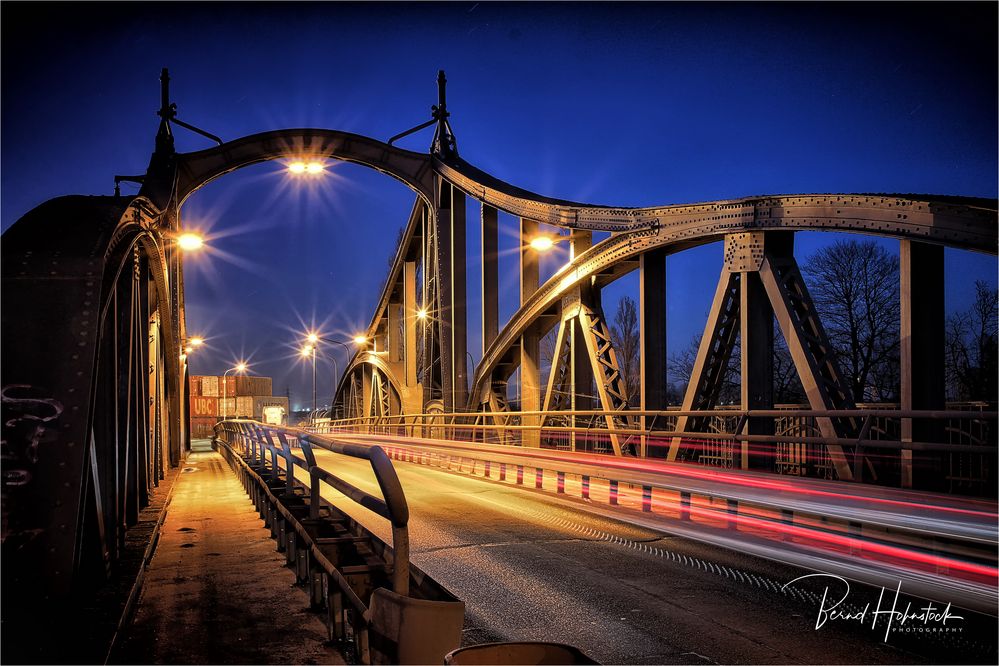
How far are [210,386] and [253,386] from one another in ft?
29.8

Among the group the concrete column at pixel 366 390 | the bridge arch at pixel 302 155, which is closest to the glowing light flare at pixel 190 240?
the bridge arch at pixel 302 155

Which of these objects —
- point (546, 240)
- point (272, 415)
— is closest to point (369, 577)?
point (546, 240)

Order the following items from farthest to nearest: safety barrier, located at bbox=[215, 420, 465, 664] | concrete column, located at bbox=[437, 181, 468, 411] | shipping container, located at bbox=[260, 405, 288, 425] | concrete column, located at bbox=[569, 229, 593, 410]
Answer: shipping container, located at bbox=[260, 405, 288, 425] < concrete column, located at bbox=[437, 181, 468, 411] < concrete column, located at bbox=[569, 229, 593, 410] < safety barrier, located at bbox=[215, 420, 465, 664]

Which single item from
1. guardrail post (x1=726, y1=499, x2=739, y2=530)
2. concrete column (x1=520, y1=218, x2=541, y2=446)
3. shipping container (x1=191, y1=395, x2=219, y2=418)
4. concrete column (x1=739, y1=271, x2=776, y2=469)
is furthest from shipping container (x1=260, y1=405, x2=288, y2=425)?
guardrail post (x1=726, y1=499, x2=739, y2=530)

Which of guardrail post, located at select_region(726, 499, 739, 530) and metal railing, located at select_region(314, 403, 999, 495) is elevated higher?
metal railing, located at select_region(314, 403, 999, 495)

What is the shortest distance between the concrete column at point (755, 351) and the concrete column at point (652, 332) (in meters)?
2.66

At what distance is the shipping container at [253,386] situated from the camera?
278ft

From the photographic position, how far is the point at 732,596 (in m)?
6.14

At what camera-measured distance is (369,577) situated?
4.70 m

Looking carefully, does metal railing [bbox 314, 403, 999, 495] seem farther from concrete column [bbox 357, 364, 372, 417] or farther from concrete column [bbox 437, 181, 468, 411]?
concrete column [bbox 357, 364, 372, 417]

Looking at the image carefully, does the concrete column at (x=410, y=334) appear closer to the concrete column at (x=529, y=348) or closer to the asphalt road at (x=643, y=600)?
the concrete column at (x=529, y=348)

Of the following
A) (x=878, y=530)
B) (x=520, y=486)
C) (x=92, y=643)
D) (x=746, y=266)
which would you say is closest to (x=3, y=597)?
(x=92, y=643)

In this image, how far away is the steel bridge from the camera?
430 cm

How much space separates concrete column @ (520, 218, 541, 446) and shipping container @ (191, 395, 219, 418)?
5819 centimetres
